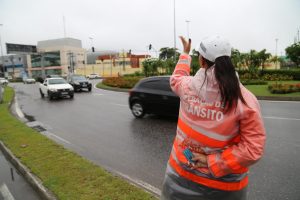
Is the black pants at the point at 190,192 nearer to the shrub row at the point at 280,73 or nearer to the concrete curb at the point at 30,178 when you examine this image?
the concrete curb at the point at 30,178

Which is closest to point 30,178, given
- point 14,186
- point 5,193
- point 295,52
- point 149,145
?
point 14,186

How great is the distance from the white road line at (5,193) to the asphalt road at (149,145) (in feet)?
5.74

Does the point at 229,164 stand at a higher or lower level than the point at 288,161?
higher

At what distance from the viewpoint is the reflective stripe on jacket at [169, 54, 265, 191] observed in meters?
1.54

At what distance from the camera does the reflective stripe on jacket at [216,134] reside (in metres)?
1.54

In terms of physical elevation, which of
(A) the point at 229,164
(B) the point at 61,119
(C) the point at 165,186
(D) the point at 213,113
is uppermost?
(D) the point at 213,113

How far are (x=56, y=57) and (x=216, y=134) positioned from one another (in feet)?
322

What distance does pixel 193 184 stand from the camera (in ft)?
5.95

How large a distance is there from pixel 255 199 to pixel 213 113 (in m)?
2.68

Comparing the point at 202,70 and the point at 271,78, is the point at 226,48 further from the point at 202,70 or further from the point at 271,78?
the point at 271,78

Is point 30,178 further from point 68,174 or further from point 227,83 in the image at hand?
point 227,83

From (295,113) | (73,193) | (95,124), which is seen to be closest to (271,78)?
(295,113)

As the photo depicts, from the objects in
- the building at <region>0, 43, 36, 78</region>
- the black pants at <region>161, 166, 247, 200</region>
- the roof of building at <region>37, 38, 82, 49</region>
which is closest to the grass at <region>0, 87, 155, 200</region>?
the black pants at <region>161, 166, 247, 200</region>

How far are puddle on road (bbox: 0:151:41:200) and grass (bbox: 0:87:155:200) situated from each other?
0.24 m
